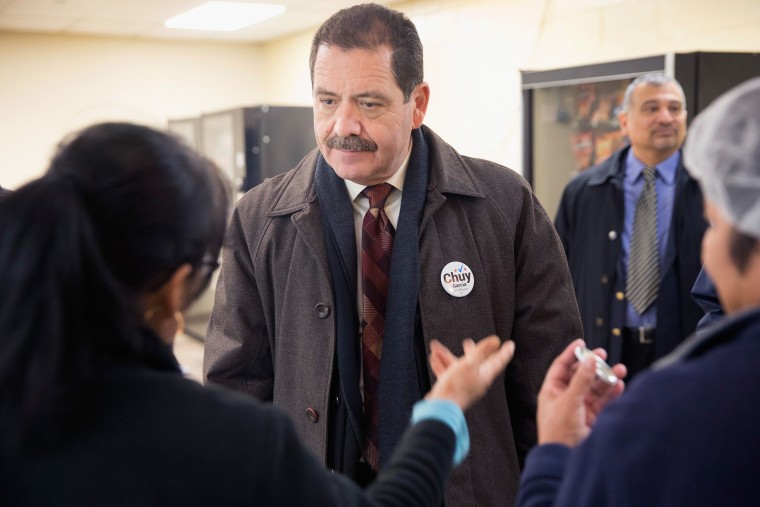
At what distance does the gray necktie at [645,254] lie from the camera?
3137 mm

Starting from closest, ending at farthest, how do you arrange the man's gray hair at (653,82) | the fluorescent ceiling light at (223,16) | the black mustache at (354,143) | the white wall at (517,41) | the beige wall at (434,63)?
the black mustache at (354,143), the man's gray hair at (653,82), the white wall at (517,41), the beige wall at (434,63), the fluorescent ceiling light at (223,16)

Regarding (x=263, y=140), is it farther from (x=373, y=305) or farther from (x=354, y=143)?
(x=373, y=305)

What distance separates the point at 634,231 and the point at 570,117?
1.17 meters

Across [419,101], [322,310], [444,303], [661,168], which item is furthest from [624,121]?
[322,310]

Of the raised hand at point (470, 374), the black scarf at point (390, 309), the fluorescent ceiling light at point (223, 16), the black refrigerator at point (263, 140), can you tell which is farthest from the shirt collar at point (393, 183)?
the fluorescent ceiling light at point (223, 16)

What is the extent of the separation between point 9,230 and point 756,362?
82 cm

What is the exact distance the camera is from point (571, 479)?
0.93m

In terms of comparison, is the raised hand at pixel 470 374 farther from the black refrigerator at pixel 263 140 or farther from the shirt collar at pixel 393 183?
the black refrigerator at pixel 263 140

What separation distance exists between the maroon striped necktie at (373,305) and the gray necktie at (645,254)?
1674mm

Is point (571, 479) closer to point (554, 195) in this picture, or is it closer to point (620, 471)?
point (620, 471)

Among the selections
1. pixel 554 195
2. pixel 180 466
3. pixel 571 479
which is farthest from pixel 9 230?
pixel 554 195

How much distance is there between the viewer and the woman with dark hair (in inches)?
33.5

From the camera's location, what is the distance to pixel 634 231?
3.23m

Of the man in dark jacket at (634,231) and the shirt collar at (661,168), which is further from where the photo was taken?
the shirt collar at (661,168)
